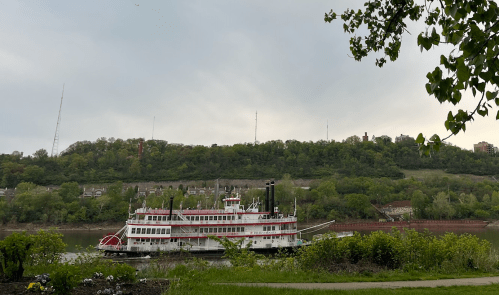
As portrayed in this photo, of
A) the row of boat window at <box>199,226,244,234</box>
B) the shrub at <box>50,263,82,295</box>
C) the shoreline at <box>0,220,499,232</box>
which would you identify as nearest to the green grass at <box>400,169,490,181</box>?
the shoreline at <box>0,220,499,232</box>

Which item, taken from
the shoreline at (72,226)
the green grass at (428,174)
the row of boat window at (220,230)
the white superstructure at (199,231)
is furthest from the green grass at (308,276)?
the green grass at (428,174)

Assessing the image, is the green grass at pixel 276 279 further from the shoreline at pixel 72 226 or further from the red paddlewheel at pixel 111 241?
the shoreline at pixel 72 226

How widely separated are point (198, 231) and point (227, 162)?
318 ft

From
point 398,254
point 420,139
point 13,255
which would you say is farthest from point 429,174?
point 13,255

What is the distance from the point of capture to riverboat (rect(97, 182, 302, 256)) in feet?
106

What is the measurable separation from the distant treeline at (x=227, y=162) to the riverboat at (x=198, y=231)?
81671 mm

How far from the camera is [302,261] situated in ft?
46.6

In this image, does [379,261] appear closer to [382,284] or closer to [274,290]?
Result: [382,284]

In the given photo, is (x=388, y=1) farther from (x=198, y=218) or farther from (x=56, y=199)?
(x=56, y=199)

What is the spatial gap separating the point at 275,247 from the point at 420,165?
128 metres

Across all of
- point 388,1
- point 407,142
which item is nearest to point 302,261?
point 388,1

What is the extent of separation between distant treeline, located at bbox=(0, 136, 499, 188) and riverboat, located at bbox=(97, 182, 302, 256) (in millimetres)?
81671

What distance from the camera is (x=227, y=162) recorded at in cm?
13088

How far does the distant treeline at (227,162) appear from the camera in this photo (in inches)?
4274
